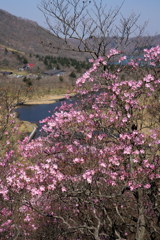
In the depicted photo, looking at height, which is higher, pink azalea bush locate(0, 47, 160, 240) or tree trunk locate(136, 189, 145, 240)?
pink azalea bush locate(0, 47, 160, 240)

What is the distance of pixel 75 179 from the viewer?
682cm

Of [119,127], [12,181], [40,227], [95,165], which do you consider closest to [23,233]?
[40,227]

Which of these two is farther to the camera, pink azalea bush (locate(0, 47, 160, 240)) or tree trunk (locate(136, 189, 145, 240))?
tree trunk (locate(136, 189, 145, 240))

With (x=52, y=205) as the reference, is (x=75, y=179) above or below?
above

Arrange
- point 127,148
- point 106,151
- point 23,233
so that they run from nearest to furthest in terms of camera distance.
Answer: point 127,148
point 106,151
point 23,233

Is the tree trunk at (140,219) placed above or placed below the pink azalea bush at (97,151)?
below

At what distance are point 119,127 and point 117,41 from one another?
299cm

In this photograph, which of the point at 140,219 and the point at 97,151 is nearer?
the point at 97,151

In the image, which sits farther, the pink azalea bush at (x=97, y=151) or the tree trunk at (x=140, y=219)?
the tree trunk at (x=140, y=219)

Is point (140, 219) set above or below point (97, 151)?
below

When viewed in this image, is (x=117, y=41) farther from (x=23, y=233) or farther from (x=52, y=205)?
(x=23, y=233)

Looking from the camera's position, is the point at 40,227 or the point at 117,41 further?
the point at 40,227

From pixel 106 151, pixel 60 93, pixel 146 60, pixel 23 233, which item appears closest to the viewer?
pixel 106 151

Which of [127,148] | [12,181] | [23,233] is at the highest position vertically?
[127,148]
